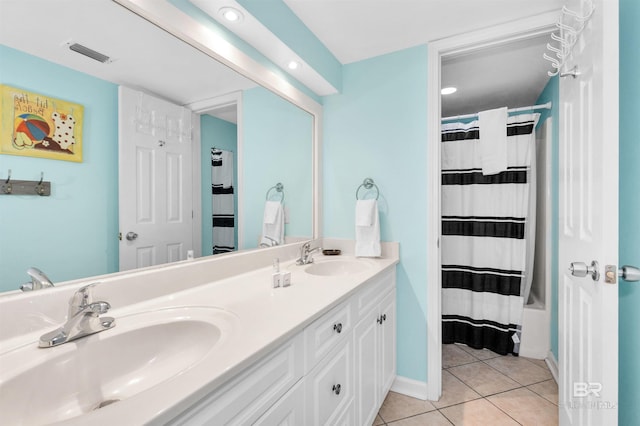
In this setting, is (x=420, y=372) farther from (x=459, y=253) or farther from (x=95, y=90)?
(x=95, y=90)

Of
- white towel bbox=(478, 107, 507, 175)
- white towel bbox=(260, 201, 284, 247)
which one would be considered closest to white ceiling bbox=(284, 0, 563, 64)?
white towel bbox=(478, 107, 507, 175)

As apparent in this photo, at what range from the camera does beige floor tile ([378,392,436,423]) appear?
1.74 m

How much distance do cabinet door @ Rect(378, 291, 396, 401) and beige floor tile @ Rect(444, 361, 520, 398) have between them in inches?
22.4

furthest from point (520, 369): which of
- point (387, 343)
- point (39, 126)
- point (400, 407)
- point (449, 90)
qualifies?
point (39, 126)

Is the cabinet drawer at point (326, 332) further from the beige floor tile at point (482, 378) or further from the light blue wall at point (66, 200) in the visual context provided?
the beige floor tile at point (482, 378)

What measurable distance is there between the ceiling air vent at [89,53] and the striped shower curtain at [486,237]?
2485 millimetres

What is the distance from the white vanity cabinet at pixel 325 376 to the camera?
0.68m

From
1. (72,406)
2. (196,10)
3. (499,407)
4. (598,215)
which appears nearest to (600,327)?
(598,215)

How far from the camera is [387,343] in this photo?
70.3 inches

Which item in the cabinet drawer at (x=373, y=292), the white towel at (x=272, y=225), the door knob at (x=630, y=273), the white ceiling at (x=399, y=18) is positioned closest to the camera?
the door knob at (x=630, y=273)

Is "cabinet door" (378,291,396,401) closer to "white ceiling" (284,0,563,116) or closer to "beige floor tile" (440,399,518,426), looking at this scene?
"beige floor tile" (440,399,518,426)

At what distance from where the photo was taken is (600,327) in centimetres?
91

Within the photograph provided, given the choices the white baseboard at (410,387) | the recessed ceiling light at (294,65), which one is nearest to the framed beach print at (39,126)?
the recessed ceiling light at (294,65)

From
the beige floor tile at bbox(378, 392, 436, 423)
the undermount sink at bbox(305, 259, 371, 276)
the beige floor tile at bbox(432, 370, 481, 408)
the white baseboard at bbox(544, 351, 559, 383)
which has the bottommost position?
the beige floor tile at bbox(378, 392, 436, 423)
